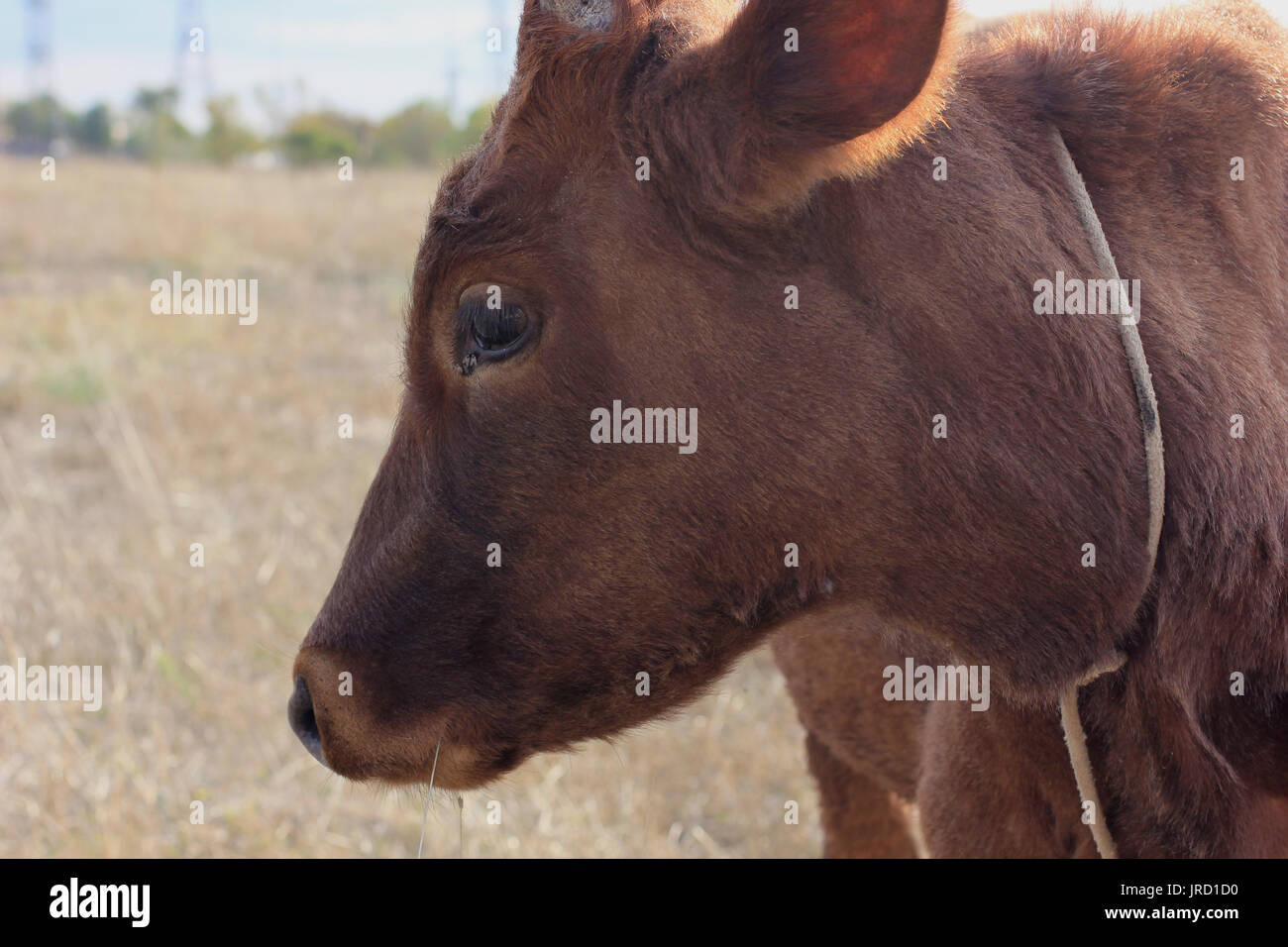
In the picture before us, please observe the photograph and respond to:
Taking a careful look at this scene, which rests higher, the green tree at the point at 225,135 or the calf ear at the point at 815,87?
the green tree at the point at 225,135

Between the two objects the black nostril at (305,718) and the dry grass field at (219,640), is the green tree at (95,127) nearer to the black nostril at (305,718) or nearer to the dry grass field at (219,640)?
the dry grass field at (219,640)

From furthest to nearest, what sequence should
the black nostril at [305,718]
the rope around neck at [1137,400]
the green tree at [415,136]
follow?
1. the green tree at [415,136]
2. the black nostril at [305,718]
3. the rope around neck at [1137,400]

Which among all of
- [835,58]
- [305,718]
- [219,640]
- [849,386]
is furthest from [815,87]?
[219,640]

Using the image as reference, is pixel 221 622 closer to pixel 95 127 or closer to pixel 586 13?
pixel 586 13

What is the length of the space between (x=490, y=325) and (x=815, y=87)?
0.63 metres

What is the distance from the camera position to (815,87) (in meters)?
1.73

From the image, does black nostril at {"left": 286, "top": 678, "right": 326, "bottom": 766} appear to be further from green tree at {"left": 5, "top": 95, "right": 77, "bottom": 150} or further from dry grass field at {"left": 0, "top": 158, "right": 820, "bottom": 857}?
green tree at {"left": 5, "top": 95, "right": 77, "bottom": 150}

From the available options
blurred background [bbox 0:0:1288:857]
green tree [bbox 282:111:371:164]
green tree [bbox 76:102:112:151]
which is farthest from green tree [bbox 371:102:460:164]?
green tree [bbox 76:102:112:151]

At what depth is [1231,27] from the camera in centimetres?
218

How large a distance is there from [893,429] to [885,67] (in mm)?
537

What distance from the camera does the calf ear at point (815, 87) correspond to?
1725 millimetres

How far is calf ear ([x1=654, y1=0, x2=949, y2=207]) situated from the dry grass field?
0.97 metres

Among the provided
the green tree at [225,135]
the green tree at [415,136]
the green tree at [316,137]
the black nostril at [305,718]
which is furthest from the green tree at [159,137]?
the black nostril at [305,718]

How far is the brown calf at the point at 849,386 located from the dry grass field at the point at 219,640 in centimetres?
47
